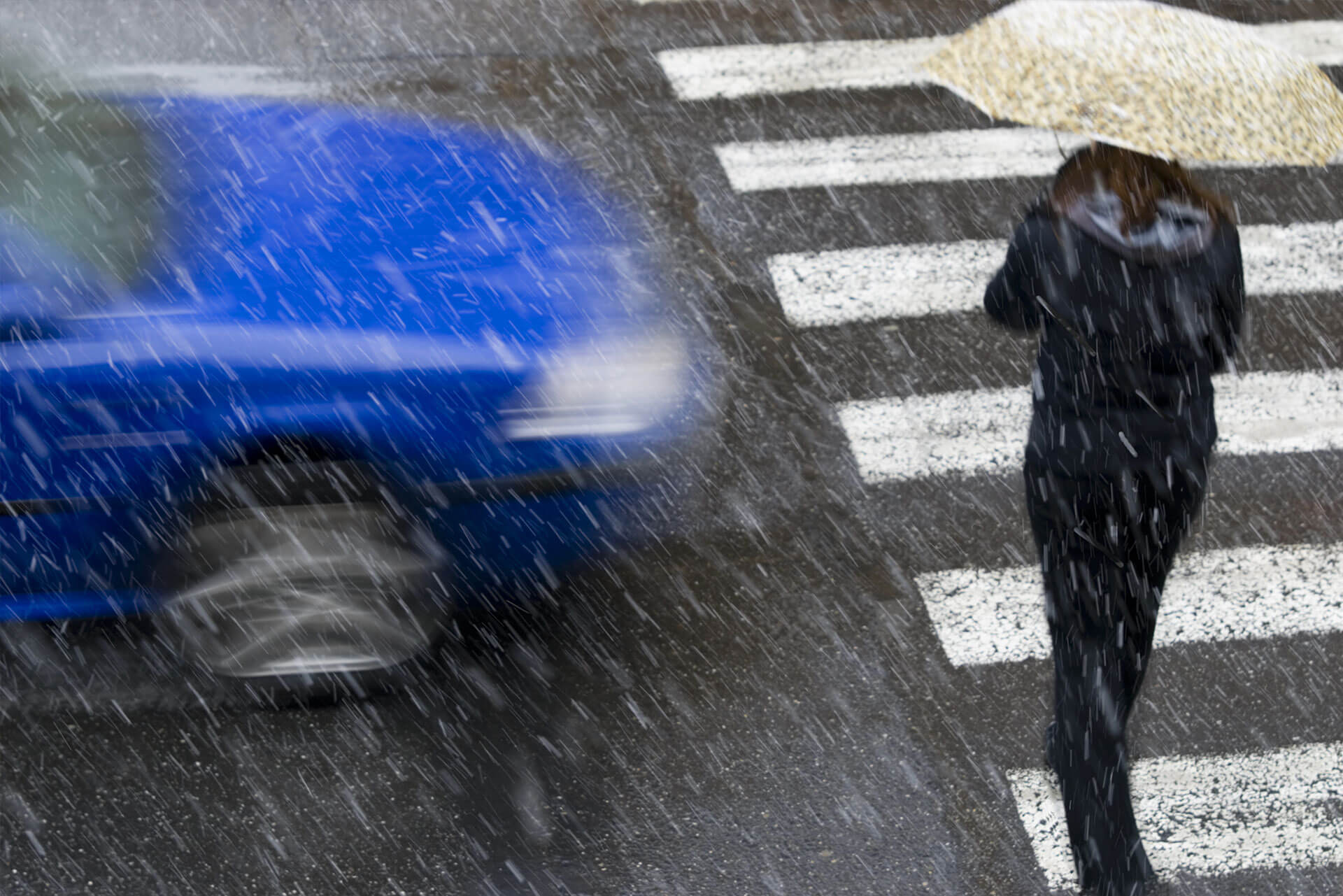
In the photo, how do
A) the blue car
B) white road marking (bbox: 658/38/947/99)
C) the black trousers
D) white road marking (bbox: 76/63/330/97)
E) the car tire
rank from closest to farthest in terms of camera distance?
the black trousers
the blue car
the car tire
white road marking (bbox: 76/63/330/97)
white road marking (bbox: 658/38/947/99)

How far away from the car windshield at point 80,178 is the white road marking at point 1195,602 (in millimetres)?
2844

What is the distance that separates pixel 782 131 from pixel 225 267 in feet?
13.8

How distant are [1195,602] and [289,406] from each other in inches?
124

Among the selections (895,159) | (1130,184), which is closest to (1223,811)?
(1130,184)

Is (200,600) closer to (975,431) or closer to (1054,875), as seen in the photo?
(1054,875)

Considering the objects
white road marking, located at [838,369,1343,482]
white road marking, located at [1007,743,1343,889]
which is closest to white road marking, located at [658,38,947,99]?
white road marking, located at [838,369,1343,482]

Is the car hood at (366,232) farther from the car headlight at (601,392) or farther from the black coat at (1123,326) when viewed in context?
the black coat at (1123,326)

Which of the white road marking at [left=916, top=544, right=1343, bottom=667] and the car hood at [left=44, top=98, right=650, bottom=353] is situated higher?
the car hood at [left=44, top=98, right=650, bottom=353]

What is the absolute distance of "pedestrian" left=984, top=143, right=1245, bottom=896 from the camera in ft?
11.0

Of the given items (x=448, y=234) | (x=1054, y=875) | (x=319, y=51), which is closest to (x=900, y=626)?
(x=1054, y=875)

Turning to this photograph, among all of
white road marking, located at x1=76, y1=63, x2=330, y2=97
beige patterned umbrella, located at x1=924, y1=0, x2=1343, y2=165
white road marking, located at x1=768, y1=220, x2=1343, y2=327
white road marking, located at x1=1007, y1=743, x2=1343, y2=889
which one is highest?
white road marking, located at x1=76, y1=63, x2=330, y2=97

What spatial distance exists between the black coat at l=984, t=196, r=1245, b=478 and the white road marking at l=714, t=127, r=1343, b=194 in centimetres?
406

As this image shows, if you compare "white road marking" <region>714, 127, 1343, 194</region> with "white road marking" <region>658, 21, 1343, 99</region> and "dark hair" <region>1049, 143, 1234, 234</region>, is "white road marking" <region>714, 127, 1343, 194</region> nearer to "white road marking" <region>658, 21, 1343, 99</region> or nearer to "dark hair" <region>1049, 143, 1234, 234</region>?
"white road marking" <region>658, 21, 1343, 99</region>

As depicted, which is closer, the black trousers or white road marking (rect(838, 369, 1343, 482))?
the black trousers
